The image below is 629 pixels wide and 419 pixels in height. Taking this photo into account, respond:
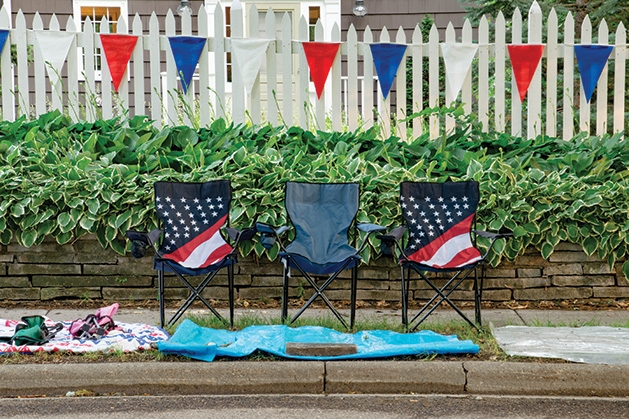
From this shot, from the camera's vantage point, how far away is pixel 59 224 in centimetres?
622

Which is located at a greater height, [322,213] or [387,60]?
[387,60]

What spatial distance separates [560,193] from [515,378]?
2.25 meters

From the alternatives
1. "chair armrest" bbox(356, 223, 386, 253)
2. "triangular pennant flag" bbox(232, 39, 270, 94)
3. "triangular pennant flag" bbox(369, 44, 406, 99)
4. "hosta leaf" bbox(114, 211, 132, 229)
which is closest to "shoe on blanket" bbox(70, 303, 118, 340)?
→ "hosta leaf" bbox(114, 211, 132, 229)

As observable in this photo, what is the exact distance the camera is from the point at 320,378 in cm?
451

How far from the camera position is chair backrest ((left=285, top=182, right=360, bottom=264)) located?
5785 millimetres

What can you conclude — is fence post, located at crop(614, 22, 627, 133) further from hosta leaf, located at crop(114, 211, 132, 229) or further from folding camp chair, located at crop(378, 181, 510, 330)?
hosta leaf, located at crop(114, 211, 132, 229)

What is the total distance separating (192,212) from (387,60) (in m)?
2.75

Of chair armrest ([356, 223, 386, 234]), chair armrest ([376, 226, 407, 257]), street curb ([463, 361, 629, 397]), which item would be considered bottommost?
street curb ([463, 361, 629, 397])

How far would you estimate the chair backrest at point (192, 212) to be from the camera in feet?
18.5

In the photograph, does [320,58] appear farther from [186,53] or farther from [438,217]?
[438,217]

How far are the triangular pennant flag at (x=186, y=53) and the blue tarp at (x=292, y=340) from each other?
116 inches

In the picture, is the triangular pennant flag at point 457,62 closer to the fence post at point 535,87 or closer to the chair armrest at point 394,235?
the fence post at point 535,87

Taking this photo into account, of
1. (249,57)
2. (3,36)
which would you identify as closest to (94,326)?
(249,57)

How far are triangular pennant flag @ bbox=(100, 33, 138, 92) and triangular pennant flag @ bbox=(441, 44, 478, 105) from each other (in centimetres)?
276
